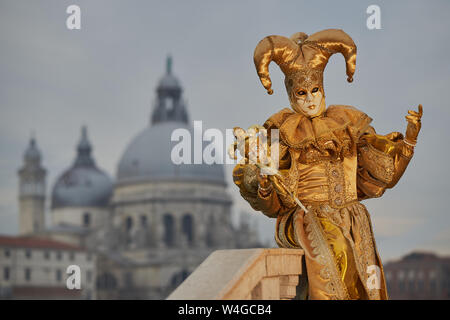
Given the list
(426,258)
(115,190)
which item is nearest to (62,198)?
(115,190)

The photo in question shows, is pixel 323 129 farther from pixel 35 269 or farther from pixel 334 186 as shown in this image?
pixel 35 269

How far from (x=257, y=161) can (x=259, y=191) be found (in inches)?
9.7

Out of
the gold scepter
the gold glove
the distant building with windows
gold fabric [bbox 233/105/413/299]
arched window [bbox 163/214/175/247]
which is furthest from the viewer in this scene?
arched window [bbox 163/214/175/247]

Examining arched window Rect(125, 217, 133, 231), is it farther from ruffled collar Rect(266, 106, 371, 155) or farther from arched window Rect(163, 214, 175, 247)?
ruffled collar Rect(266, 106, 371, 155)

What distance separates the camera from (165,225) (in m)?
72.7

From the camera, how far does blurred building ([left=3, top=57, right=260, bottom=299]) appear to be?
227 ft

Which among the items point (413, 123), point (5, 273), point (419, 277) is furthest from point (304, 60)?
point (5, 273)

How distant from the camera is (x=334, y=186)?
6.66m

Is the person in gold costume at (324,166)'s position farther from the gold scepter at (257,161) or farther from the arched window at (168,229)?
the arched window at (168,229)

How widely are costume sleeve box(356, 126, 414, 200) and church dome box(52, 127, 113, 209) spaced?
72.1 metres

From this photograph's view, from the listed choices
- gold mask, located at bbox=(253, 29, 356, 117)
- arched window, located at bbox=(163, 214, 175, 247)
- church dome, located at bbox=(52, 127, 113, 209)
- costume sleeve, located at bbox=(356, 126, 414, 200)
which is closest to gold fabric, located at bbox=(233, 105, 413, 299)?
costume sleeve, located at bbox=(356, 126, 414, 200)

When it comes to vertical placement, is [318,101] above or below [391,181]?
above

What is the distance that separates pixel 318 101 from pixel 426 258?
35.6m
